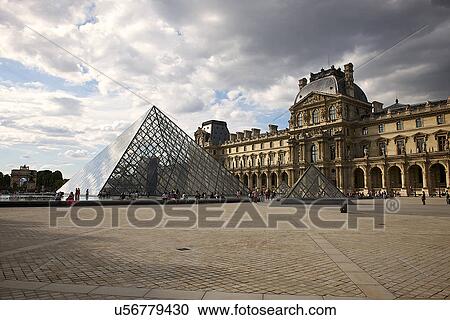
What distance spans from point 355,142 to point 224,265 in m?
54.8

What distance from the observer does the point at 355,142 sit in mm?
56000

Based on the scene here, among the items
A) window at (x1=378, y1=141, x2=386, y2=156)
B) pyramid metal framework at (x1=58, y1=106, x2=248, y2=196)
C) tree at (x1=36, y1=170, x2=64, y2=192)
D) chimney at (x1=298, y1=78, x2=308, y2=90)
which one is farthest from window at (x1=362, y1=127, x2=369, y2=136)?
tree at (x1=36, y1=170, x2=64, y2=192)

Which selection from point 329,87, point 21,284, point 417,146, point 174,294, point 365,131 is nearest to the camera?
point 174,294

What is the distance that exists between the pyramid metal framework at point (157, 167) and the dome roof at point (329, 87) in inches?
1202

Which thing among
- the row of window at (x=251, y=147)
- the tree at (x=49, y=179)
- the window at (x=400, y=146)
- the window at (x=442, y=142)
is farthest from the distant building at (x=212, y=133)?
the window at (x=442, y=142)

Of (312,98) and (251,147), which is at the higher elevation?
(312,98)

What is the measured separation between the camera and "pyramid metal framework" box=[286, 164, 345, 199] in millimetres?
Result: 26469

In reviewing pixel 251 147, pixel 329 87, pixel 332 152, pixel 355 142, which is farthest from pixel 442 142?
pixel 251 147

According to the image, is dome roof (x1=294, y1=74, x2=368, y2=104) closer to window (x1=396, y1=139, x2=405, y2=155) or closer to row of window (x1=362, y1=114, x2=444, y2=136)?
row of window (x1=362, y1=114, x2=444, y2=136)

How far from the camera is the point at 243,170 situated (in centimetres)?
7344

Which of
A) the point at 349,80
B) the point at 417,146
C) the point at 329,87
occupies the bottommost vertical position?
the point at 417,146

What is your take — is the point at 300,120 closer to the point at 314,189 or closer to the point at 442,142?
the point at 442,142

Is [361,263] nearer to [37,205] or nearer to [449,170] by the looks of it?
[37,205]

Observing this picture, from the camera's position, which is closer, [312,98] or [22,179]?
[312,98]
